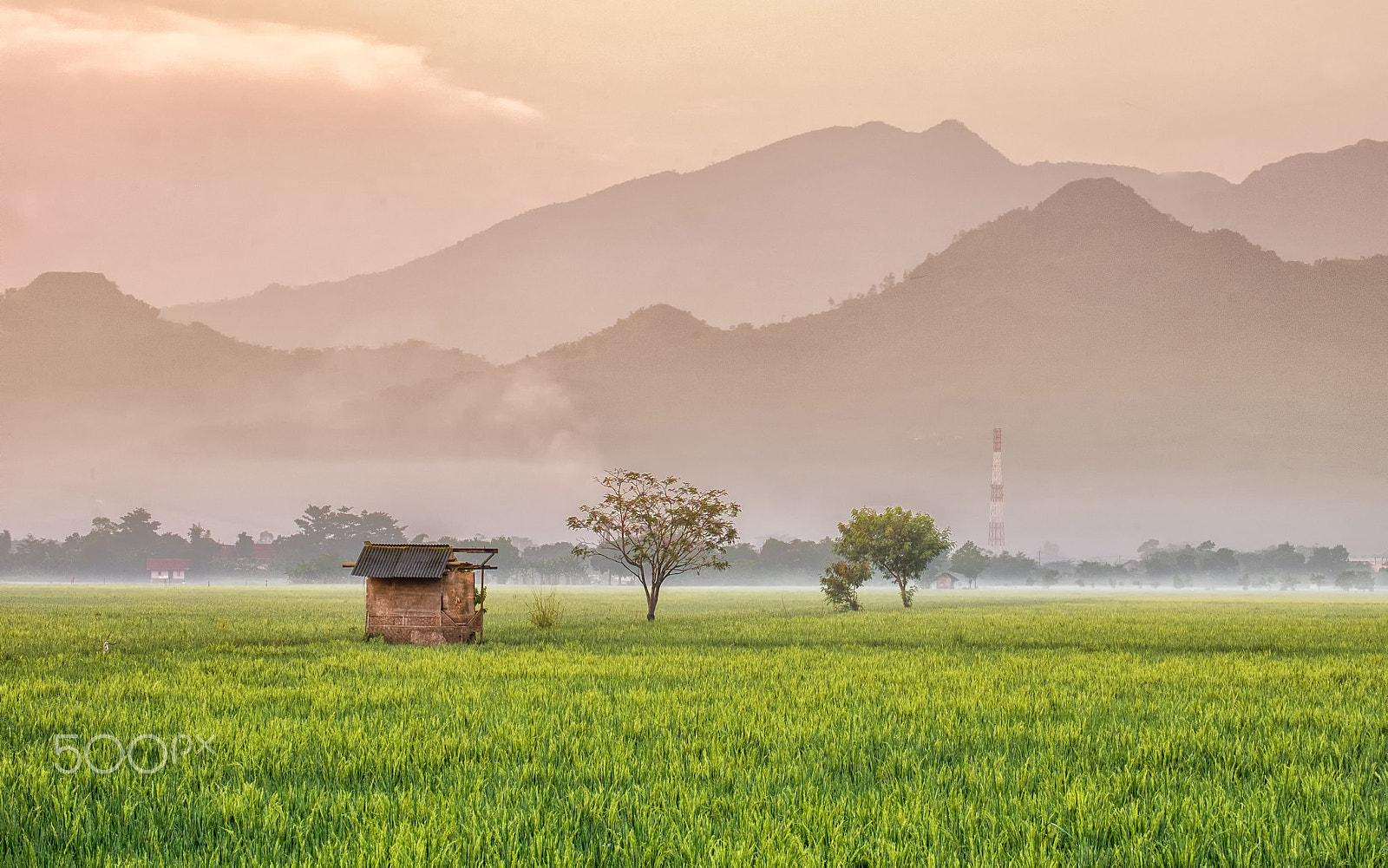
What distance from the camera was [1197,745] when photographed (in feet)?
47.1

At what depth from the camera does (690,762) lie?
42.6 ft

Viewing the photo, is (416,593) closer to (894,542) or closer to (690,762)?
(690,762)

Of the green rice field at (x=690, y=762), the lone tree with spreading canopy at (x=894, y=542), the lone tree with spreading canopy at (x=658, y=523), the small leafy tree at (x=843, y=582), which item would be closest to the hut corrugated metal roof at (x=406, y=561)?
the green rice field at (x=690, y=762)

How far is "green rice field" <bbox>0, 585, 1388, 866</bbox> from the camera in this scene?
942cm

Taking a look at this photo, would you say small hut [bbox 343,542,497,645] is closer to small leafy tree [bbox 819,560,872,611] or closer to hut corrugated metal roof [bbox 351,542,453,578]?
hut corrugated metal roof [bbox 351,542,453,578]

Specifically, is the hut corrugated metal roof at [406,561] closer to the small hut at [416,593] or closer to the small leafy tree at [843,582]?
the small hut at [416,593]

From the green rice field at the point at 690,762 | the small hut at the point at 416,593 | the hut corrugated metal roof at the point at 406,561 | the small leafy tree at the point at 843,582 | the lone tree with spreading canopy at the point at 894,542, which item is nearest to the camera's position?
the green rice field at the point at 690,762

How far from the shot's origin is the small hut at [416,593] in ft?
109

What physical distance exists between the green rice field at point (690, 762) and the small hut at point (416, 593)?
251 inches

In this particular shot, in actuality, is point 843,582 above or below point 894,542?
below

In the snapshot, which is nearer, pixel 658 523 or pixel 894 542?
pixel 658 523

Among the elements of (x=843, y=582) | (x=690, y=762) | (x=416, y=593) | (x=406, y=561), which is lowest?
(x=843, y=582)

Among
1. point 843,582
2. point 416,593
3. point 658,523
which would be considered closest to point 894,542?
point 843,582

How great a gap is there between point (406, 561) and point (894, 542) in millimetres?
46887
